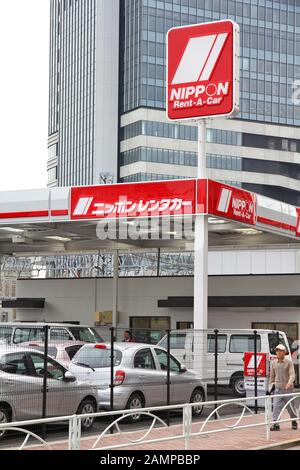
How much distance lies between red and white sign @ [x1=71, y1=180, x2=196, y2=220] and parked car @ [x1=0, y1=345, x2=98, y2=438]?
7.11 m

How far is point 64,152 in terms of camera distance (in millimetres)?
147375

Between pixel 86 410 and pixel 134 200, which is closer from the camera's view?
pixel 86 410

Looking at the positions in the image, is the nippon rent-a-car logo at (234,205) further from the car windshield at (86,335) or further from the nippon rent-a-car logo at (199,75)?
the car windshield at (86,335)

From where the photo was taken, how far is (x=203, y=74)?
76.7ft

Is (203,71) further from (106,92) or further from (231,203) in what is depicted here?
(106,92)

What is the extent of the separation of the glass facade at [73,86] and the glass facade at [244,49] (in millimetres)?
6488

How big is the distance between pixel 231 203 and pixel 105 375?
289 inches

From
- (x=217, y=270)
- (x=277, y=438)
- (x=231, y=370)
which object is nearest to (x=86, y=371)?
(x=277, y=438)

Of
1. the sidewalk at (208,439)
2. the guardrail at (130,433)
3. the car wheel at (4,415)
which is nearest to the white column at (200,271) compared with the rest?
the guardrail at (130,433)

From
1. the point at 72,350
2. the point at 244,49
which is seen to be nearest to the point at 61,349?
the point at 72,350

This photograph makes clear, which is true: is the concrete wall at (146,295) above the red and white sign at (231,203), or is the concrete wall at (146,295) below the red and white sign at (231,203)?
below

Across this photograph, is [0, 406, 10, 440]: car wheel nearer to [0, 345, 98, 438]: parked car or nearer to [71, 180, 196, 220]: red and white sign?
[0, 345, 98, 438]: parked car

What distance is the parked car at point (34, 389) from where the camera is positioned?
1449 centimetres

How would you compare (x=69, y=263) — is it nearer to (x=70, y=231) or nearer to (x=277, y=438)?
(x=70, y=231)
